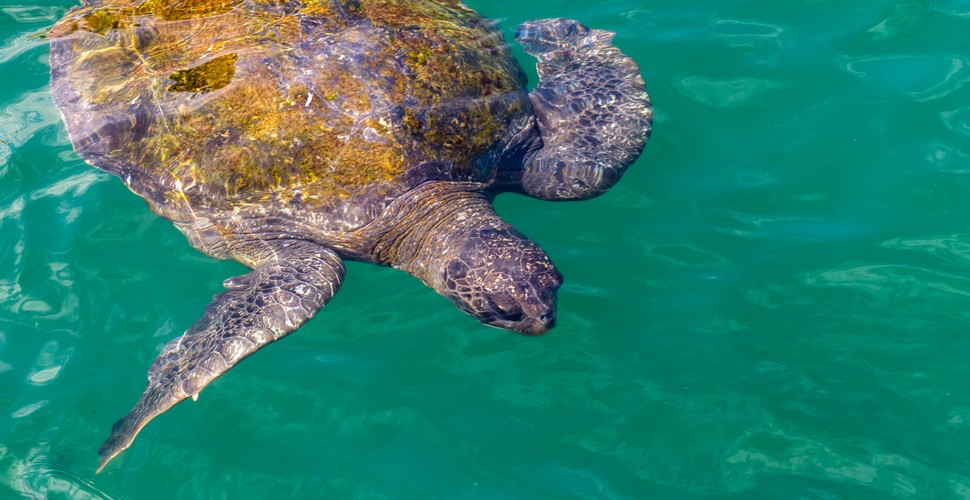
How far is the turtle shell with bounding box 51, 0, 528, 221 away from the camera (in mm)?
5191

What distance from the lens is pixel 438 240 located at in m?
5.54

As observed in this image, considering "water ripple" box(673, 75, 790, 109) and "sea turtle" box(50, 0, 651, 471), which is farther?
"water ripple" box(673, 75, 790, 109)

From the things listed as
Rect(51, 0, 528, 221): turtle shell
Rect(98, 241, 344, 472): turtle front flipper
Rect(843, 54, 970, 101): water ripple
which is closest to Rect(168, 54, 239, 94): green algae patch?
Rect(51, 0, 528, 221): turtle shell

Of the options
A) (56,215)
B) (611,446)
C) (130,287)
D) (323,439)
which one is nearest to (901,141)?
(611,446)

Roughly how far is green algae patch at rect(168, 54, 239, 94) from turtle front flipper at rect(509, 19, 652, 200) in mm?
2240

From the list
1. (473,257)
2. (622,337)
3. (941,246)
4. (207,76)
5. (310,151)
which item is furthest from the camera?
(941,246)

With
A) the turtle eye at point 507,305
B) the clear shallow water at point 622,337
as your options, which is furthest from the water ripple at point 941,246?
the turtle eye at point 507,305

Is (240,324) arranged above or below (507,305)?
below

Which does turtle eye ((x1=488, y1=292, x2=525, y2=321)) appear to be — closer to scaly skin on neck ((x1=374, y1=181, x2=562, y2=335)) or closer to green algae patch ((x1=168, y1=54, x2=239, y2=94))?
scaly skin on neck ((x1=374, y1=181, x2=562, y2=335))

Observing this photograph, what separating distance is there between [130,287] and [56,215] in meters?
0.97

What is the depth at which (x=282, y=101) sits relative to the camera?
5.20 m

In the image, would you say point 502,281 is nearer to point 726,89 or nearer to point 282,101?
point 282,101

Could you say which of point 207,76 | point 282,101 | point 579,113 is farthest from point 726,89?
point 207,76

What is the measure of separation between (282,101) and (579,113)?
251 cm
